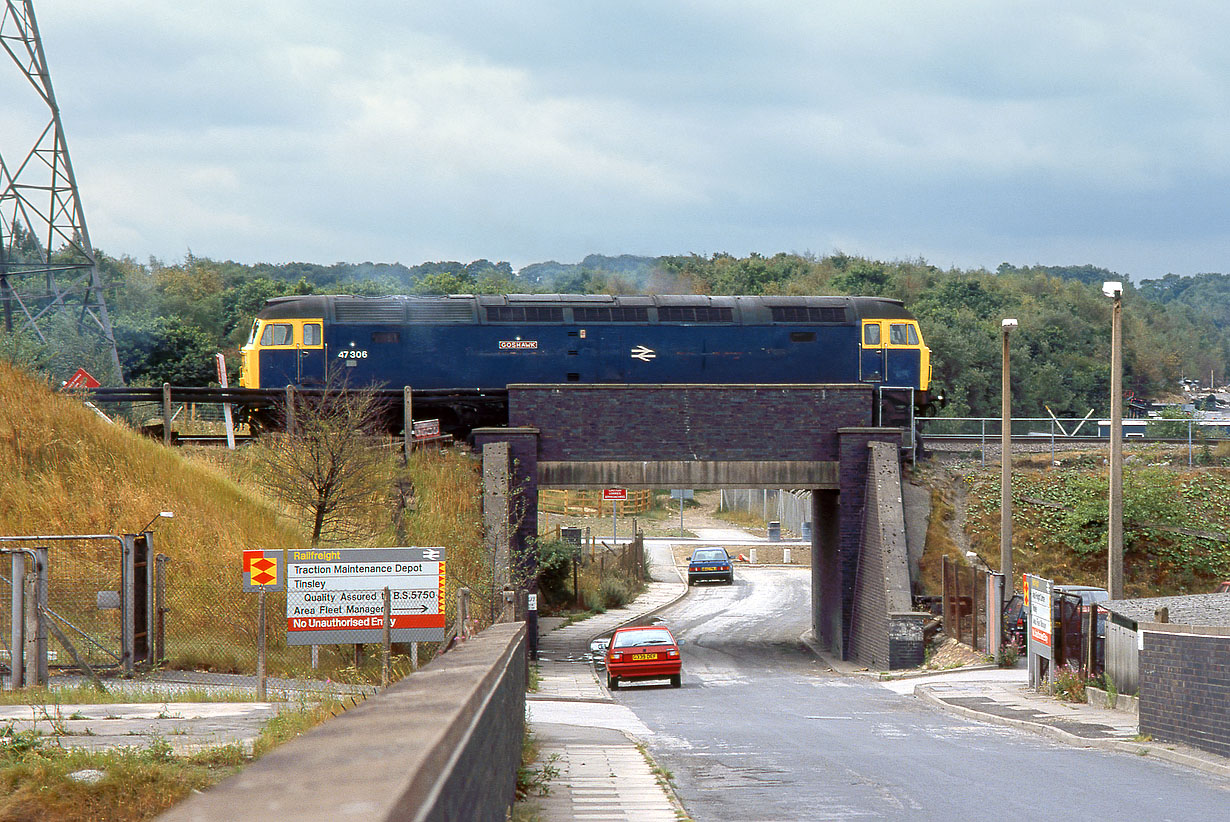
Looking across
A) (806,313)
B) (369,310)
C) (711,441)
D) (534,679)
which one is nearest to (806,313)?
(806,313)

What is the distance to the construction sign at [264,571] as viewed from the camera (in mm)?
17406

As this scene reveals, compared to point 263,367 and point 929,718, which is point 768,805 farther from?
point 263,367

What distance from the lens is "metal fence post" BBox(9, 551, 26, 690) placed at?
54.9 ft

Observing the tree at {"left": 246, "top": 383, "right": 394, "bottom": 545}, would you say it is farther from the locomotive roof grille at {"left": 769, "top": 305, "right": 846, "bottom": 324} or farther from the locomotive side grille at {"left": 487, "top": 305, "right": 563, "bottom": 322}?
the locomotive roof grille at {"left": 769, "top": 305, "right": 846, "bottom": 324}

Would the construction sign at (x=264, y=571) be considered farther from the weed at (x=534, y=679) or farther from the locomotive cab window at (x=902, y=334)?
the locomotive cab window at (x=902, y=334)

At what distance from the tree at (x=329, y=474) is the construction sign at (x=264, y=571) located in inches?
341

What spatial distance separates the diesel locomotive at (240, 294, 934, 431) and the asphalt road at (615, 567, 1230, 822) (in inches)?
491

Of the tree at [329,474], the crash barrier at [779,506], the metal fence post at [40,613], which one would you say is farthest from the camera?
the crash barrier at [779,506]

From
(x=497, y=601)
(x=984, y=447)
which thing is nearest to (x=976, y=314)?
(x=984, y=447)

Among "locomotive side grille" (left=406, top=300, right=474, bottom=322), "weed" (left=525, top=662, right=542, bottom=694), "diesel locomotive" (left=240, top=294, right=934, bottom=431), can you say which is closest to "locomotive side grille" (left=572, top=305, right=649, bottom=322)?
"diesel locomotive" (left=240, top=294, right=934, bottom=431)

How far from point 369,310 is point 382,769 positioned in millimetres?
33499

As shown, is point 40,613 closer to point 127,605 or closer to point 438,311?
point 127,605

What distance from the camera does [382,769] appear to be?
3.06m

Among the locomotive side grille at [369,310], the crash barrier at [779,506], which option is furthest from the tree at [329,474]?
the crash barrier at [779,506]
